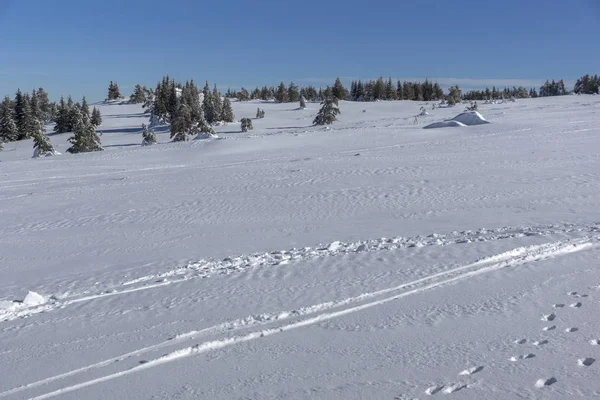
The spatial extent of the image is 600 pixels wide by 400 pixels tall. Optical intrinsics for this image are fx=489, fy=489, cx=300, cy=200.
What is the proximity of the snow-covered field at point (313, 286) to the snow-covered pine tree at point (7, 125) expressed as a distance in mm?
52250

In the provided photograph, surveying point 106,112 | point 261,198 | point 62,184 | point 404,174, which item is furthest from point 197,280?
point 106,112

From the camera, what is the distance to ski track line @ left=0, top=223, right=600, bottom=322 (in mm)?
8445

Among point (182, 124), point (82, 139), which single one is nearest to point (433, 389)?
point (82, 139)

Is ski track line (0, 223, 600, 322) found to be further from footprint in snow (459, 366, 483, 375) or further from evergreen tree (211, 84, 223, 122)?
evergreen tree (211, 84, 223, 122)

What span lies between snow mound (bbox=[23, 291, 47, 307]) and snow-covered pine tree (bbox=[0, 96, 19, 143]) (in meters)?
64.8

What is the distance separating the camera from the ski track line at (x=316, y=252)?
27.7ft

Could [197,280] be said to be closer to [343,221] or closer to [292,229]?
[292,229]

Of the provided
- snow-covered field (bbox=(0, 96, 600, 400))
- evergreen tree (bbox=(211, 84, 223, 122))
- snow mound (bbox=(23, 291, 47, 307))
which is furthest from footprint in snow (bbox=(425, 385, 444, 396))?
evergreen tree (bbox=(211, 84, 223, 122))

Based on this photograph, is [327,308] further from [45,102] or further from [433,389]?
[45,102]

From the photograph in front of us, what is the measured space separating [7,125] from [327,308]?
6896 centimetres

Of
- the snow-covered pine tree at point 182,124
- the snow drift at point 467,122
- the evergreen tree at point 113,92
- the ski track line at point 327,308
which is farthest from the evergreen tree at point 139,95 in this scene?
the ski track line at point 327,308

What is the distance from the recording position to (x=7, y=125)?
207ft

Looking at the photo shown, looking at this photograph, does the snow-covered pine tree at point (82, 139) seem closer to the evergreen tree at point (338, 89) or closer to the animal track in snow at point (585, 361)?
the animal track in snow at point (585, 361)

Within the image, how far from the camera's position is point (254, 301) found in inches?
279
